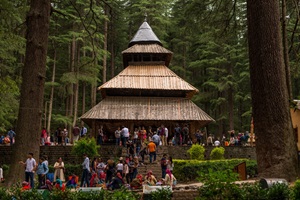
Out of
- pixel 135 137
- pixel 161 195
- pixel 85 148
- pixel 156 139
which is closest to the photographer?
pixel 161 195

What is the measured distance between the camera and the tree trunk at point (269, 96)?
342 inches

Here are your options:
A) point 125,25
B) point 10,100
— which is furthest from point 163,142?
point 125,25

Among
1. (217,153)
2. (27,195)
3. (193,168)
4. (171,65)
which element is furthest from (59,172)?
(171,65)

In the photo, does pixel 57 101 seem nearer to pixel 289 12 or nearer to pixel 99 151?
pixel 99 151

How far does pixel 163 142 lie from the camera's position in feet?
82.7

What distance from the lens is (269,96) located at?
29.1 feet

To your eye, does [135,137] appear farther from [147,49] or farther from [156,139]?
[147,49]

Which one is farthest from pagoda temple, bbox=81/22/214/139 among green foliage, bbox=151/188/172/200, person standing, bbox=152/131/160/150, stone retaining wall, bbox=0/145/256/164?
green foliage, bbox=151/188/172/200

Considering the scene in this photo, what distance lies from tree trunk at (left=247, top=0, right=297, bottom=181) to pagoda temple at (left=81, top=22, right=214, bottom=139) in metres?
18.2

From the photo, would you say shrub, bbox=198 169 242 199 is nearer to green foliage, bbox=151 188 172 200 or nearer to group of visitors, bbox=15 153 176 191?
green foliage, bbox=151 188 172 200

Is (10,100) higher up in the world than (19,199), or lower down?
higher up

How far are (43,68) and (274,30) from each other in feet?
20.6

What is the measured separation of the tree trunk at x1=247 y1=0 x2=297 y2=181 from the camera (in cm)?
870

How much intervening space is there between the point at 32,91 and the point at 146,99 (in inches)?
738
